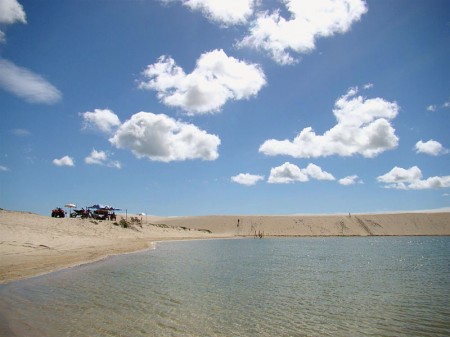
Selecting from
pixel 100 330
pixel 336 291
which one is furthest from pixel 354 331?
pixel 100 330

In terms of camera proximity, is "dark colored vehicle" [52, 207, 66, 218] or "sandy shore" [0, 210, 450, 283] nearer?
"sandy shore" [0, 210, 450, 283]

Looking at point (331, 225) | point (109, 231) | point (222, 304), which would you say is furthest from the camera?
point (331, 225)

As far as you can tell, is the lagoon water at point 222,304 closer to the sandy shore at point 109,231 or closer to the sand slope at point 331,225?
the sandy shore at point 109,231

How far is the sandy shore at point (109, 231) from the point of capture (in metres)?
21.0

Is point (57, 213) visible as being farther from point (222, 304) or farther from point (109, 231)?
point (222, 304)

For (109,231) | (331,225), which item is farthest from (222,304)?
(331,225)

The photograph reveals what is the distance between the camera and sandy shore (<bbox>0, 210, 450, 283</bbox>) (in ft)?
69.0

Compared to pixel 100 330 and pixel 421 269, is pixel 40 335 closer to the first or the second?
pixel 100 330

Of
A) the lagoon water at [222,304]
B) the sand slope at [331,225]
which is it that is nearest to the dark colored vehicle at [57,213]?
the lagoon water at [222,304]

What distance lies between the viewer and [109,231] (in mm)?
45062

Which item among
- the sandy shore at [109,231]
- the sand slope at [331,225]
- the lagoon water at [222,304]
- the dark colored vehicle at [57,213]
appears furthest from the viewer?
the sand slope at [331,225]

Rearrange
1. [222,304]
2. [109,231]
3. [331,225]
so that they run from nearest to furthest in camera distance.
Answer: [222,304] → [109,231] → [331,225]

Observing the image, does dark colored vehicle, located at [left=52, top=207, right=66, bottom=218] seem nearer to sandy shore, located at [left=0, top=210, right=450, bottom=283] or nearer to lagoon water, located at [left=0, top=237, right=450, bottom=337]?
sandy shore, located at [left=0, top=210, right=450, bottom=283]

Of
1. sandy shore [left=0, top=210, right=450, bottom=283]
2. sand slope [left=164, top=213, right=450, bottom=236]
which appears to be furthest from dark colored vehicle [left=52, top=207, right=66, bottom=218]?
sand slope [left=164, top=213, right=450, bottom=236]
